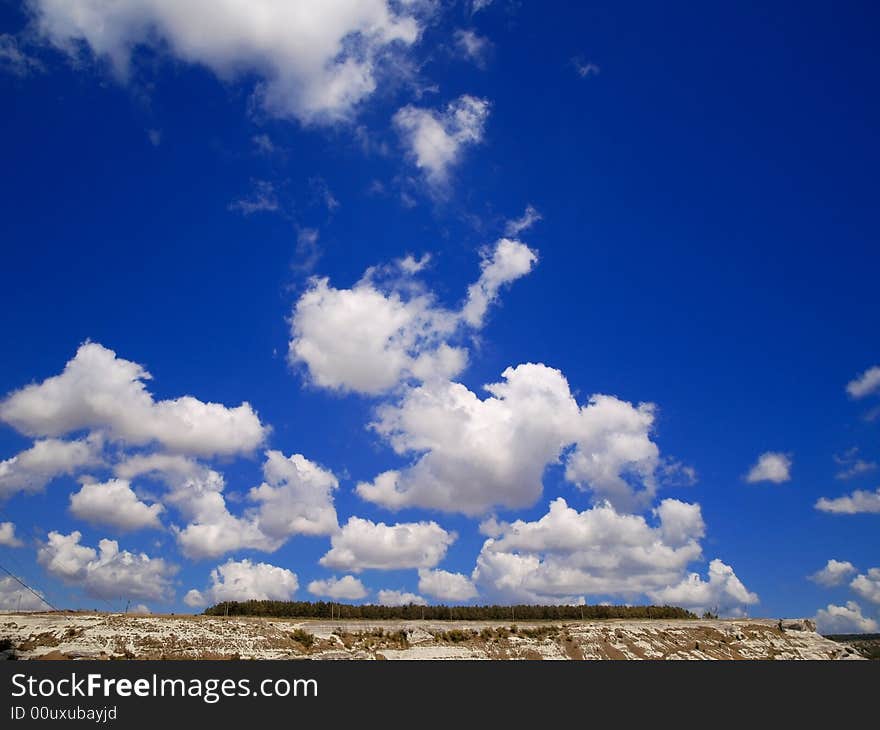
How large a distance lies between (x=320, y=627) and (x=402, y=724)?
139ft

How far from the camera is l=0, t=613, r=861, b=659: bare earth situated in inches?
2943

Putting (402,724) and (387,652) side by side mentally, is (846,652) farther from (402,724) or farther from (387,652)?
(402,724)

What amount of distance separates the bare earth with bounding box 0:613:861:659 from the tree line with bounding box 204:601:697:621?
101ft

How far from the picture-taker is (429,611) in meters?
139

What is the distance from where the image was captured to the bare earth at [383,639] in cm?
7475

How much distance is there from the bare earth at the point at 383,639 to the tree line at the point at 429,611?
3076 cm

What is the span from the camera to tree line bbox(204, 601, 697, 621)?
12679cm

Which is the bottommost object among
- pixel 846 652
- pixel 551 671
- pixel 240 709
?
pixel 846 652

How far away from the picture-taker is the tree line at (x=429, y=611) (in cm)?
12679

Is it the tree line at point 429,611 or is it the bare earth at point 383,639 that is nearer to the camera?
the bare earth at point 383,639

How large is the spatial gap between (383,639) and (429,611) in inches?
1884

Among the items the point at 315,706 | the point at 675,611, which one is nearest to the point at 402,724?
the point at 315,706

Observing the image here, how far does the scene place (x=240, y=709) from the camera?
5059 cm

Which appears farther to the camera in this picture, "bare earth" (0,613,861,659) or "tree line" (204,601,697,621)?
"tree line" (204,601,697,621)
